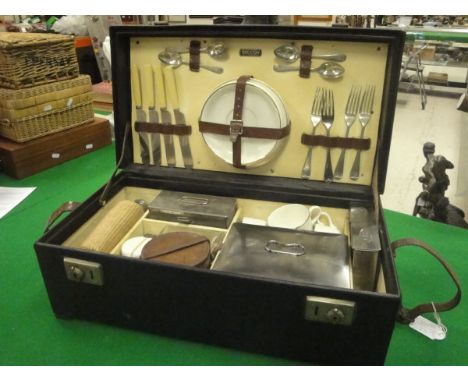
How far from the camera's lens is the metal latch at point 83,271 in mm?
700

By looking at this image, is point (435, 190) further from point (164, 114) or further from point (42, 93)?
point (42, 93)

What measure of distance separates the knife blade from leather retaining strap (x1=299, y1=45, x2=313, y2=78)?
374 mm

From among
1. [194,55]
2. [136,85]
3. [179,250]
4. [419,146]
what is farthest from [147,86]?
[419,146]

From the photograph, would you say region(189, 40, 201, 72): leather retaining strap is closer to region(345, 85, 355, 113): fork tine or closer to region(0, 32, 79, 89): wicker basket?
region(345, 85, 355, 113): fork tine

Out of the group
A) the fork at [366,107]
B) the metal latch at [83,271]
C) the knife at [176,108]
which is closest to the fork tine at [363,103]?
the fork at [366,107]

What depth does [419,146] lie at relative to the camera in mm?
2811

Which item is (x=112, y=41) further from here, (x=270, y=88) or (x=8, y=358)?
(x=8, y=358)

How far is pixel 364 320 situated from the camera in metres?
0.60

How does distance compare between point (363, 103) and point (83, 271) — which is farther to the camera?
point (363, 103)

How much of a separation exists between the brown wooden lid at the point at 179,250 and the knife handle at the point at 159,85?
41 centimetres

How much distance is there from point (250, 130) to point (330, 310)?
529 mm

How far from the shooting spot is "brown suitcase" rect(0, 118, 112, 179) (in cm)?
136

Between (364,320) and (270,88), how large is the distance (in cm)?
61

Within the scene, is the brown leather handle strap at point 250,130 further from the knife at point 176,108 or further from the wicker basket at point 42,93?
the wicker basket at point 42,93
